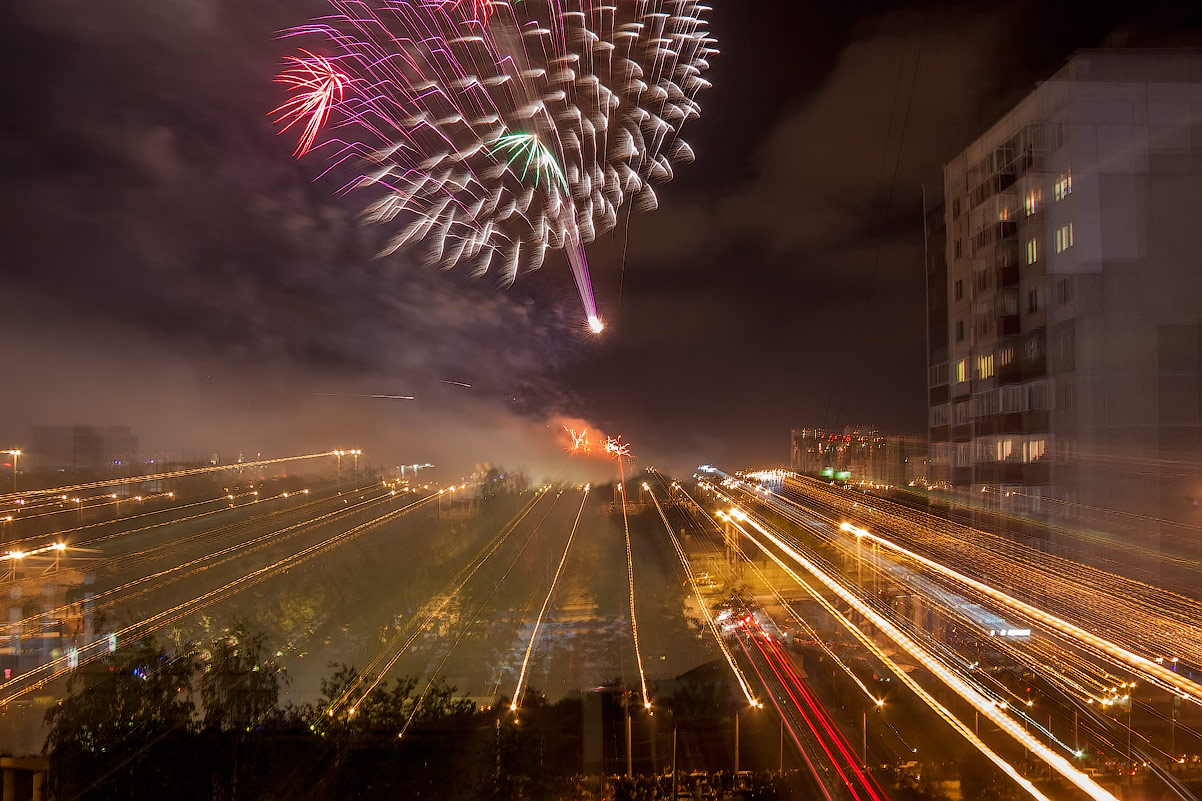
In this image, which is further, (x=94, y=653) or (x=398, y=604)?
(x=398, y=604)

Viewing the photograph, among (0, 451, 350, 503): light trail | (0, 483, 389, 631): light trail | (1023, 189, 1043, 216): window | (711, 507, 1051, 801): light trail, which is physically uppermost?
(1023, 189, 1043, 216): window

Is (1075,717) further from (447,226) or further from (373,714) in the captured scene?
(447,226)

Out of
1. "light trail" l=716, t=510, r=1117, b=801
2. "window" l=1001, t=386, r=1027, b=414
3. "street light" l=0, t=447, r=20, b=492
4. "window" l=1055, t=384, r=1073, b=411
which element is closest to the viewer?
"light trail" l=716, t=510, r=1117, b=801

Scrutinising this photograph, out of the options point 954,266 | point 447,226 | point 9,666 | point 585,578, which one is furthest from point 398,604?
point 954,266

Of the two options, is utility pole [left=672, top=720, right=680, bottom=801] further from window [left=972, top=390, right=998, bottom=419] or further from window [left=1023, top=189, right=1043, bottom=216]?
window [left=1023, top=189, right=1043, bottom=216]

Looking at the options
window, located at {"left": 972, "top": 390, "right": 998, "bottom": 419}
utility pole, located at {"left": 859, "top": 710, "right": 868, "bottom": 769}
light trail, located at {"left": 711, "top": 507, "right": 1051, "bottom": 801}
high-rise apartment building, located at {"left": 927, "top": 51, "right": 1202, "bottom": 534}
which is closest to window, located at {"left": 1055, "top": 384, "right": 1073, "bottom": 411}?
high-rise apartment building, located at {"left": 927, "top": 51, "right": 1202, "bottom": 534}

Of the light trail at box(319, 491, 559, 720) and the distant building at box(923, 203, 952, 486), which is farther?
the distant building at box(923, 203, 952, 486)

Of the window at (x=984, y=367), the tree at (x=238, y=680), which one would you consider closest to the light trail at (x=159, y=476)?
the tree at (x=238, y=680)

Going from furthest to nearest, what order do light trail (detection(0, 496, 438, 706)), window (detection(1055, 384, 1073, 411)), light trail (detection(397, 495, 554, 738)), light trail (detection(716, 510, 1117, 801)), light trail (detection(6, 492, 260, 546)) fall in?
light trail (detection(6, 492, 260, 546)) → window (detection(1055, 384, 1073, 411)) → light trail (detection(397, 495, 554, 738)) → light trail (detection(0, 496, 438, 706)) → light trail (detection(716, 510, 1117, 801))
